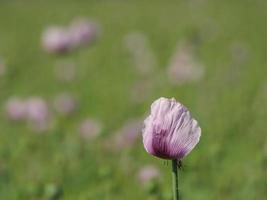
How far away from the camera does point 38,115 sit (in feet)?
11.9

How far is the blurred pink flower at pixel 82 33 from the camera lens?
410cm

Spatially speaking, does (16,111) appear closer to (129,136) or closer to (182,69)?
(129,136)

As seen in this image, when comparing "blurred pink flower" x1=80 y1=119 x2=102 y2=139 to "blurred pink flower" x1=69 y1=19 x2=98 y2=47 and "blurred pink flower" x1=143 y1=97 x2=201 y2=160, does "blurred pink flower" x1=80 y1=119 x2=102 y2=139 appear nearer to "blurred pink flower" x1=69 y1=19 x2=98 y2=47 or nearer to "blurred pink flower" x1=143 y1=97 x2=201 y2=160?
"blurred pink flower" x1=69 y1=19 x2=98 y2=47

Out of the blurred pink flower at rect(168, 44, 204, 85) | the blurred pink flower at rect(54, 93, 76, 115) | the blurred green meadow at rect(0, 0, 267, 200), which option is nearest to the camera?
the blurred green meadow at rect(0, 0, 267, 200)

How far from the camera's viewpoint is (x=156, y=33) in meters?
9.88

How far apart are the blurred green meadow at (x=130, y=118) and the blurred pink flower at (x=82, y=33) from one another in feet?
0.34

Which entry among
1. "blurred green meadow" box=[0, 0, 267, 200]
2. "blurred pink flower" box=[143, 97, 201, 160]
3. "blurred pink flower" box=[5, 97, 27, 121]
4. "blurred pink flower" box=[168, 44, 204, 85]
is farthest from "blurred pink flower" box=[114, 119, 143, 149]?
"blurred pink flower" box=[143, 97, 201, 160]

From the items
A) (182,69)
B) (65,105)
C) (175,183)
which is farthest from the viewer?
(182,69)

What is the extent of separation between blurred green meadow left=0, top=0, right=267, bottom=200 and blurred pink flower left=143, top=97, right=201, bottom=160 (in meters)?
0.17

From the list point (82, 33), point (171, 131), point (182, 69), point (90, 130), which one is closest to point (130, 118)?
point (182, 69)

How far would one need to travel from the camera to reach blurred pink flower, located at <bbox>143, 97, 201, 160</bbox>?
1.59 metres

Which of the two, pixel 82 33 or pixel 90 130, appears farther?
pixel 82 33

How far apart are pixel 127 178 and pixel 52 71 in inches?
165

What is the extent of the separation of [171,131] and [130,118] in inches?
125
